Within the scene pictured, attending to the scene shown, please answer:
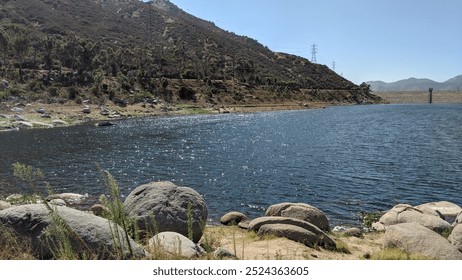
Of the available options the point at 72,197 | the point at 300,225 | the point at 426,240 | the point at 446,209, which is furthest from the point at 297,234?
the point at 72,197

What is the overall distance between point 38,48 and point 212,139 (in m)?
90.9

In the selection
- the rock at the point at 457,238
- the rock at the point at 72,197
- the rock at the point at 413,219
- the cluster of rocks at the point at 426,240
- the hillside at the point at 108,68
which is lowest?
the rock at the point at 72,197

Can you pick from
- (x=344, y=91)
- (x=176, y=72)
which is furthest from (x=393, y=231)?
(x=344, y=91)

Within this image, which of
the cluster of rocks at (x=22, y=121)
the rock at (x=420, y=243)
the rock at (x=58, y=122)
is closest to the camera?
the rock at (x=420, y=243)

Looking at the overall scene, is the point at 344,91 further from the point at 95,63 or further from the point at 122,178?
the point at 122,178

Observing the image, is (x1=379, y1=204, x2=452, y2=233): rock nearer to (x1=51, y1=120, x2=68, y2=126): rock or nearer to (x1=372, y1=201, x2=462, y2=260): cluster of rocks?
(x1=372, y1=201, x2=462, y2=260): cluster of rocks

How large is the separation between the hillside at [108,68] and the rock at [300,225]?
Answer: 262 feet

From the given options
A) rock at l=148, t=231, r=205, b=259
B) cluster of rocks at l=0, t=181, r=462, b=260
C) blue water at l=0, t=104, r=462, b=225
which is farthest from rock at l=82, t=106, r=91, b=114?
rock at l=148, t=231, r=205, b=259

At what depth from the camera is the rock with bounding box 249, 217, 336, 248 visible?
14039 mm

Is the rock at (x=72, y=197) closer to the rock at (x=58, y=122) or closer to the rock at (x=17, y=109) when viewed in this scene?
the rock at (x=58, y=122)

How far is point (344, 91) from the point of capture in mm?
189125

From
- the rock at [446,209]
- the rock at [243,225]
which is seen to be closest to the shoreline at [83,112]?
the rock at [243,225]

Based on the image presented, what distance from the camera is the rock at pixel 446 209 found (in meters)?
20.3

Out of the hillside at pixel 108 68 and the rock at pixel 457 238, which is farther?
the hillside at pixel 108 68
